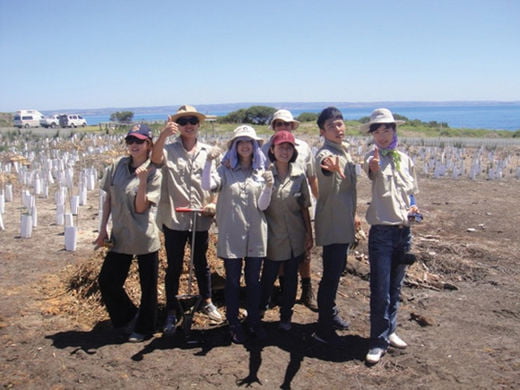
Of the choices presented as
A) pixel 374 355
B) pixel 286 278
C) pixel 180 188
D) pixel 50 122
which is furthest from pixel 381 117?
pixel 50 122

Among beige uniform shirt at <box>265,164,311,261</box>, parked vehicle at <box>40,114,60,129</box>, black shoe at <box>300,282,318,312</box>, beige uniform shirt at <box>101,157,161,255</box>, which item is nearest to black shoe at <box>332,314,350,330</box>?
black shoe at <box>300,282,318,312</box>

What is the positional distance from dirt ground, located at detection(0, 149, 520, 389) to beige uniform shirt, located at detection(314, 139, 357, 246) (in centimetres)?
84

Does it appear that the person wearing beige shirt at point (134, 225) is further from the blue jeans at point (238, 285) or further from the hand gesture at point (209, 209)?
the blue jeans at point (238, 285)

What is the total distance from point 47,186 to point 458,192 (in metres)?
8.35

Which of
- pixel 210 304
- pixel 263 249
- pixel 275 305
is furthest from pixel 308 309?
pixel 263 249

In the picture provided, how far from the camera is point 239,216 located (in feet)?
11.3

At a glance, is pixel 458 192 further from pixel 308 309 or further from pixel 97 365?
pixel 97 365

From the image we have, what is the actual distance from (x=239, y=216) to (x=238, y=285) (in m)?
0.51

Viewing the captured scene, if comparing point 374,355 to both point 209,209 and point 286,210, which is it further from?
point 209,209

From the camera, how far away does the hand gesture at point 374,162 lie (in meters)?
3.30

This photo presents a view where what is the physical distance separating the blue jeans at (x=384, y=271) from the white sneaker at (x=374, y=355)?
0.03m

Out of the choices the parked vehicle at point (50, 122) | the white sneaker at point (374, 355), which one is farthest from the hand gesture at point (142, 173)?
the parked vehicle at point (50, 122)

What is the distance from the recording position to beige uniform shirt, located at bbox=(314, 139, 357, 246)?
140 inches

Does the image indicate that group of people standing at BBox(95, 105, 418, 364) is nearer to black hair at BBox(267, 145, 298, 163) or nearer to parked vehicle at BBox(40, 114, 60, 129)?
black hair at BBox(267, 145, 298, 163)
